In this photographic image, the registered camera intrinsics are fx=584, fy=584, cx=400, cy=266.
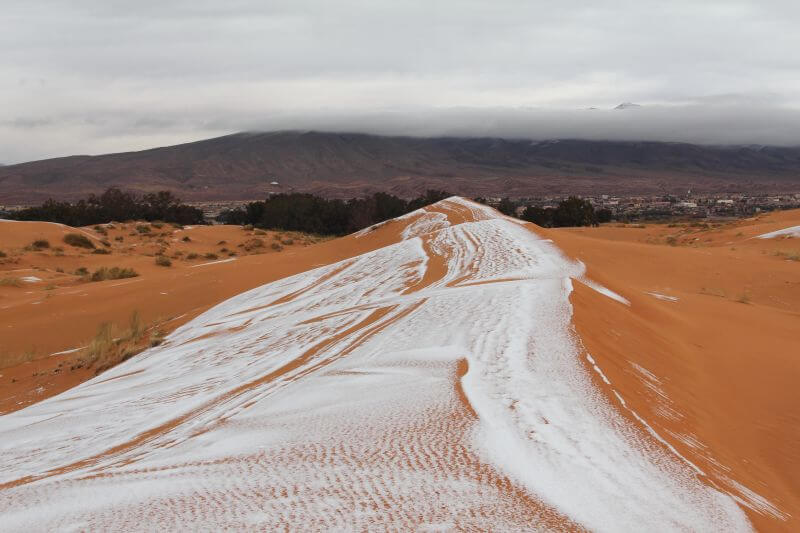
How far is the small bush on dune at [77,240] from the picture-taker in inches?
1078

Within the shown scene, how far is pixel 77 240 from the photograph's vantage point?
27578 millimetres

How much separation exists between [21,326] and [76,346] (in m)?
2.07

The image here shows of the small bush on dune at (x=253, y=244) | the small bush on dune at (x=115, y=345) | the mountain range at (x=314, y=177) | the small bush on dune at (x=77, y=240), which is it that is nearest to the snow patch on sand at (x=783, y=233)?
the small bush on dune at (x=115, y=345)

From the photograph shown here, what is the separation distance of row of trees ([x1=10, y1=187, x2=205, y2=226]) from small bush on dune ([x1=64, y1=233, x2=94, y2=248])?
46.4ft

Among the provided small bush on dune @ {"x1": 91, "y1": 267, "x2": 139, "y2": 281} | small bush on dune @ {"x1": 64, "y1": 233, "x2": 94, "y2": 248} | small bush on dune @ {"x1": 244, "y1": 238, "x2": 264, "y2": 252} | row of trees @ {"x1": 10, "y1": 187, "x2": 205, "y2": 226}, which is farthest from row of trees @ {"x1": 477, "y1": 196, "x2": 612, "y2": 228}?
small bush on dune @ {"x1": 91, "y1": 267, "x2": 139, "y2": 281}

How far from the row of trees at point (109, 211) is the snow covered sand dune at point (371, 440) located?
39.1 m

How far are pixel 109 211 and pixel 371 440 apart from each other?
46.0m

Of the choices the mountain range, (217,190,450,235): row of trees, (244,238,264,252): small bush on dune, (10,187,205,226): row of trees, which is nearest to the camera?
(244,238,264,252): small bush on dune

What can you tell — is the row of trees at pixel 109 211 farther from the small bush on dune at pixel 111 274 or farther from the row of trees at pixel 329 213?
the small bush on dune at pixel 111 274

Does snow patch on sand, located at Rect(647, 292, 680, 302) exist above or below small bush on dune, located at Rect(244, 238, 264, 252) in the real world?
above

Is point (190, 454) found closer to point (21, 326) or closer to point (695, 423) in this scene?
point (695, 423)

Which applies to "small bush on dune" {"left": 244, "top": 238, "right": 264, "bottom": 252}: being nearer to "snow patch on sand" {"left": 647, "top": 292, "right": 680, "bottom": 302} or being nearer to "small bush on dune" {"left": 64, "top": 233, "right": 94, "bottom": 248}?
"small bush on dune" {"left": 64, "top": 233, "right": 94, "bottom": 248}

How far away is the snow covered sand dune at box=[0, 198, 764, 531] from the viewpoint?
8.12 feet

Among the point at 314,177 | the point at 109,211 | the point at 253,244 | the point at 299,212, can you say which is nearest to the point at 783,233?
the point at 253,244
